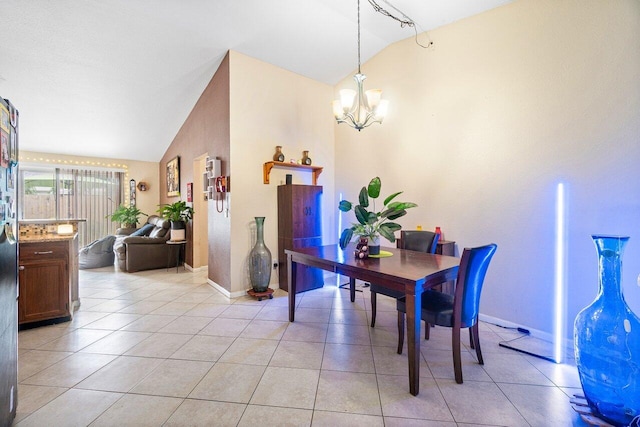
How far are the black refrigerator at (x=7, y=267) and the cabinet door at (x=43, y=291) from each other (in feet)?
4.90

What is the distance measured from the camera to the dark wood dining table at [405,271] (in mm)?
1781

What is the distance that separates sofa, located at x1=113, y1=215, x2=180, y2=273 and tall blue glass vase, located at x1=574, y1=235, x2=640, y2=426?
568 centimetres

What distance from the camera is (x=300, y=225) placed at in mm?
3848

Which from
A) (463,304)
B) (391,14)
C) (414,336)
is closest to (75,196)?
(391,14)

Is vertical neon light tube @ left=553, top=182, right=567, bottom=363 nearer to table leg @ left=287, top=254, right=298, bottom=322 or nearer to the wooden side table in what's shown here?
table leg @ left=287, top=254, right=298, bottom=322

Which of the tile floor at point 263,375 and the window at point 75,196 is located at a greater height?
the window at point 75,196

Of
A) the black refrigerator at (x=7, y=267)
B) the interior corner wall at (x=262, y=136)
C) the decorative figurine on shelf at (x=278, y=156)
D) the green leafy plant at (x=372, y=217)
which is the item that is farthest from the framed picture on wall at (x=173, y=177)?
the green leafy plant at (x=372, y=217)

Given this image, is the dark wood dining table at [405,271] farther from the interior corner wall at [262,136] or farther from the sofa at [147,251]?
the sofa at [147,251]

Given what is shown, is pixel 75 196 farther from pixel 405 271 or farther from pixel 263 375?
pixel 405 271

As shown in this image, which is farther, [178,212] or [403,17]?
[178,212]

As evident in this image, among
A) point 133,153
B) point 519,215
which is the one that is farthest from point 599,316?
point 133,153

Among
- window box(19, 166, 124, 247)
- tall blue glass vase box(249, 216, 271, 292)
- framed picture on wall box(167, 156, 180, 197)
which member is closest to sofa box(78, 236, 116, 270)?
window box(19, 166, 124, 247)

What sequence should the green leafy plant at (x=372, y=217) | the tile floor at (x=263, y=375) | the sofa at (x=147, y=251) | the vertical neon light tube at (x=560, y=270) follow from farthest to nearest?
the sofa at (x=147, y=251)
the vertical neon light tube at (x=560, y=270)
the green leafy plant at (x=372, y=217)
the tile floor at (x=263, y=375)

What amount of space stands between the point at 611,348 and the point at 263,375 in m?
2.13
